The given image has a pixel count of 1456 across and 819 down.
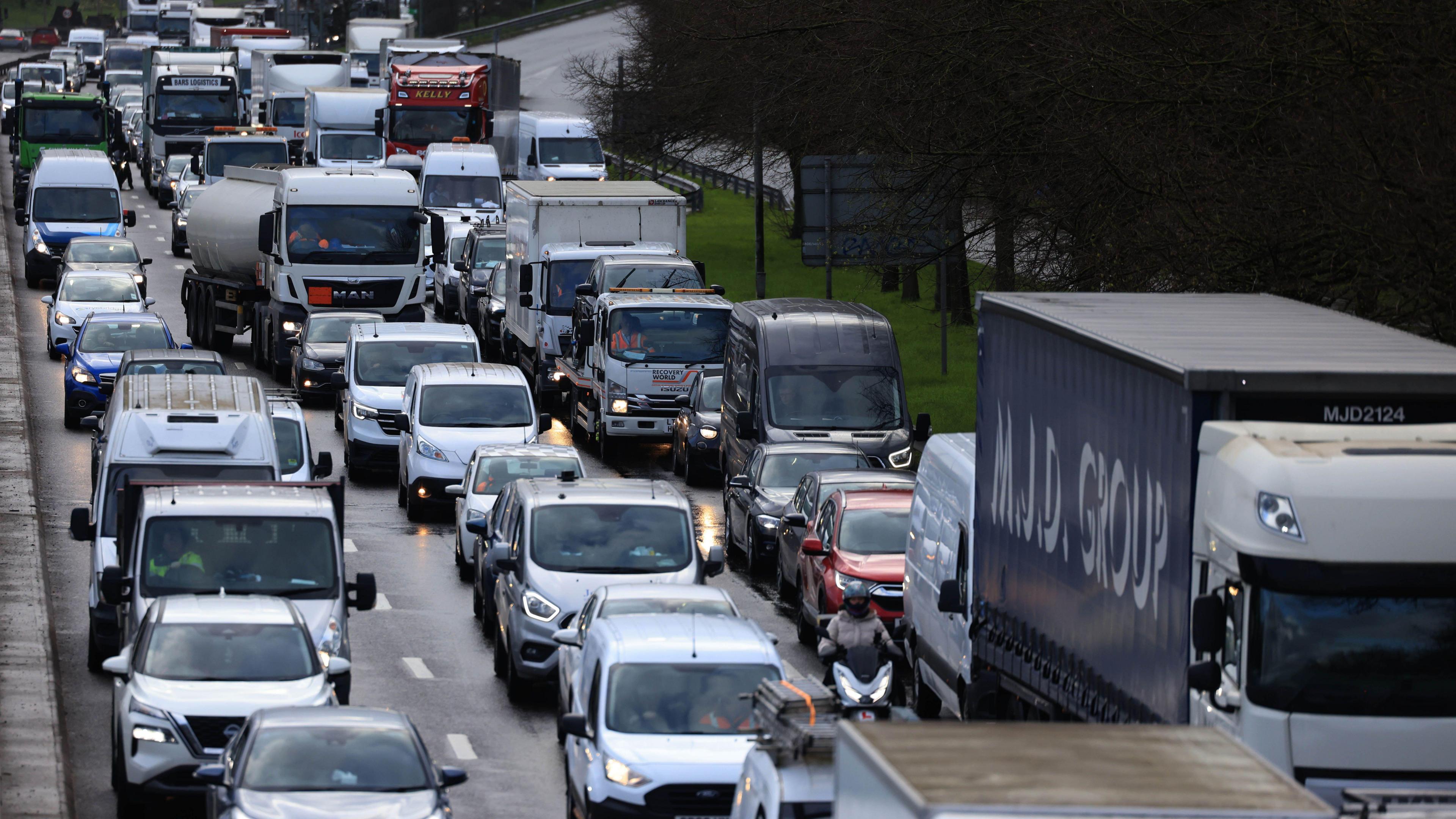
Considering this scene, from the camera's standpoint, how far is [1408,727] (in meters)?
10.9

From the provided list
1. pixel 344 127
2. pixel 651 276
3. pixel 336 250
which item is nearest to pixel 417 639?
pixel 651 276

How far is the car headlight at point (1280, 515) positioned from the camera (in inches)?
423

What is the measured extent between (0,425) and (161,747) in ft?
60.9

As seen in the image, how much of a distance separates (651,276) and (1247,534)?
24.9 m

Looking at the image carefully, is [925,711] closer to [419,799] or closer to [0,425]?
[419,799]

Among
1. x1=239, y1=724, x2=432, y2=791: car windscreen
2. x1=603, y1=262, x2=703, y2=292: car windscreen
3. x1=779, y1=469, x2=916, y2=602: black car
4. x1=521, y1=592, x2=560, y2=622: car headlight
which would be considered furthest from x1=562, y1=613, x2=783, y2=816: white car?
x1=603, y1=262, x2=703, y2=292: car windscreen

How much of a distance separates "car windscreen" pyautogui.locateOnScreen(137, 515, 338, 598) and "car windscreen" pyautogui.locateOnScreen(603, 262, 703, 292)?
1682 centimetres

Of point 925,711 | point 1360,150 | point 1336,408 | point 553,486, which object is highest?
point 1360,150

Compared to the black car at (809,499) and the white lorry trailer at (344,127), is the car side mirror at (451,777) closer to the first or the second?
the black car at (809,499)

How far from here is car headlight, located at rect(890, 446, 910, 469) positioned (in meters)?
27.6

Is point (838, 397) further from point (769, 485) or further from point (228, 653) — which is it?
point (228, 653)

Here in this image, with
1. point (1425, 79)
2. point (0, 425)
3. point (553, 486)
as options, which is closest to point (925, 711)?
point (553, 486)

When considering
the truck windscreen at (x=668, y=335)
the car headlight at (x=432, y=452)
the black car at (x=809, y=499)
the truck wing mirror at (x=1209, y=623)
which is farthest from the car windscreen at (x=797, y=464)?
the truck wing mirror at (x=1209, y=623)

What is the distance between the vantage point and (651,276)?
3541 cm
